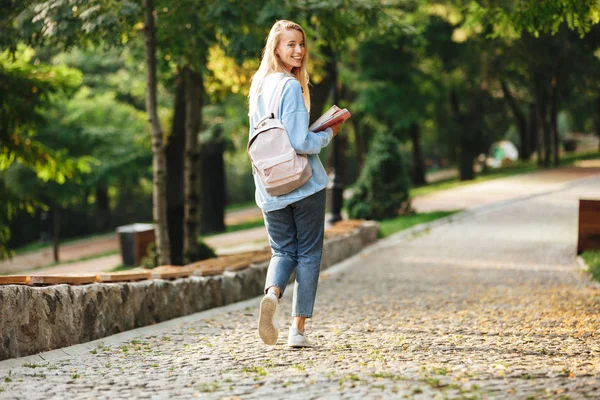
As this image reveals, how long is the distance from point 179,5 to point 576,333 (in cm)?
648

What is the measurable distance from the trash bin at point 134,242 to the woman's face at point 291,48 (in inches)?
536

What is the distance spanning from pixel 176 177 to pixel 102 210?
19586 mm

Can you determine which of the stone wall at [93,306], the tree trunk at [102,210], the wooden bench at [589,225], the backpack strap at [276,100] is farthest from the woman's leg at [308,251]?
the tree trunk at [102,210]

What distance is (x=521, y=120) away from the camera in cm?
4088

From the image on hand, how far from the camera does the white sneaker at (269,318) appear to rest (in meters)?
5.51

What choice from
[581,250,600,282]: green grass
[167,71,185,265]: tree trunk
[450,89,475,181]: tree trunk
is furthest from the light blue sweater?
[450,89,475,181]: tree trunk

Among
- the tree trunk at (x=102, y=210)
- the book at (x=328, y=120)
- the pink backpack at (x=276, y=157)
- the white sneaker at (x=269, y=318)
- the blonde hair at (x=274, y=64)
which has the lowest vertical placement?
the tree trunk at (x=102, y=210)

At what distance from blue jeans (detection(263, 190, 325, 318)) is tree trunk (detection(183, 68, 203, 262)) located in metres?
7.98

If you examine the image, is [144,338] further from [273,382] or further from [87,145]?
[87,145]

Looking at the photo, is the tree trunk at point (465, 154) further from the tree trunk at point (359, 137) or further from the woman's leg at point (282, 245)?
the woman's leg at point (282, 245)

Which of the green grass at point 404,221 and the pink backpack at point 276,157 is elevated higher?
the pink backpack at point 276,157

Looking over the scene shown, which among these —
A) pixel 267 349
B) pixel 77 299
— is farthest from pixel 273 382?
pixel 77 299

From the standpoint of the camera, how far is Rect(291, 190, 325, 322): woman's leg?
5.73 metres

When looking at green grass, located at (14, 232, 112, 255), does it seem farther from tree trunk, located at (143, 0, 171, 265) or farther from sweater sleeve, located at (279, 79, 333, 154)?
sweater sleeve, located at (279, 79, 333, 154)
